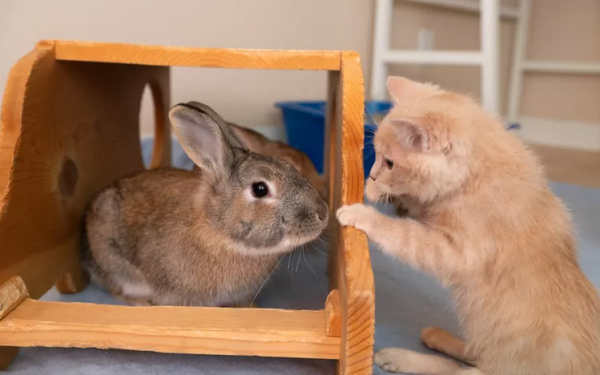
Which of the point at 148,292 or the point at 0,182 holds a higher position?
the point at 0,182

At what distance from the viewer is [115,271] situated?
1.33 m

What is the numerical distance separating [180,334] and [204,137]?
44 cm

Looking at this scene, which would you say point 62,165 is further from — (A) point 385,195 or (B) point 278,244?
(A) point 385,195

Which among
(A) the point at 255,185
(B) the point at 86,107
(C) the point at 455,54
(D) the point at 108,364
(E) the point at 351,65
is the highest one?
(C) the point at 455,54

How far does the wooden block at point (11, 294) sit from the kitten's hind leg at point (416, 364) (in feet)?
2.48

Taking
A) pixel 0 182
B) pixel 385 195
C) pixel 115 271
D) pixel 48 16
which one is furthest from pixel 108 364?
pixel 48 16

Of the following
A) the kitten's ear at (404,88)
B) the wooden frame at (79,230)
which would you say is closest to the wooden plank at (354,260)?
the wooden frame at (79,230)

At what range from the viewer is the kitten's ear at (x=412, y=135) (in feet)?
2.88

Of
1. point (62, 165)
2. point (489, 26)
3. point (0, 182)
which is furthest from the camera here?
point (489, 26)

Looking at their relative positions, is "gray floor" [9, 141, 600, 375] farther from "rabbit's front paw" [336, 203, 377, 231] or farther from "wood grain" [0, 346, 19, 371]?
"rabbit's front paw" [336, 203, 377, 231]

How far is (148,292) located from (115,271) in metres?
0.11

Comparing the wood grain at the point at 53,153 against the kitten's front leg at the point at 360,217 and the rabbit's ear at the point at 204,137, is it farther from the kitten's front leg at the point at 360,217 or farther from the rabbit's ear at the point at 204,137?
the kitten's front leg at the point at 360,217

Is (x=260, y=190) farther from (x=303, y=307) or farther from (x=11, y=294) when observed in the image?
(x=11, y=294)

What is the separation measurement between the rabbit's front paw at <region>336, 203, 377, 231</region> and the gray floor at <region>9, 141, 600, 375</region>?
35 centimetres
